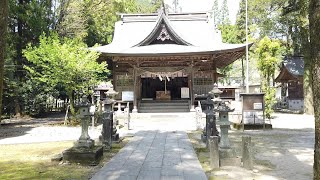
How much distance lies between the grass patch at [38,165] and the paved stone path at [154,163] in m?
0.35

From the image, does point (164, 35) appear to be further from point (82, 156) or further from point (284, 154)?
point (82, 156)

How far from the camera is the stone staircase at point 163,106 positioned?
2166 centimetres

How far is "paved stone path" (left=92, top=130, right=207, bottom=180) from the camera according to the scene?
5.95 m

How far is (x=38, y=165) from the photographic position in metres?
7.24

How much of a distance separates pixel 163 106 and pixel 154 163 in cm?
1528

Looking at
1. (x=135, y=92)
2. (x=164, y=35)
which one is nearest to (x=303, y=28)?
(x=164, y=35)

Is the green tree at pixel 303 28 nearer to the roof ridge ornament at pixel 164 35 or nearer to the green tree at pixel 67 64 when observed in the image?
the roof ridge ornament at pixel 164 35

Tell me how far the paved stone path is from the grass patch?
0.35 meters

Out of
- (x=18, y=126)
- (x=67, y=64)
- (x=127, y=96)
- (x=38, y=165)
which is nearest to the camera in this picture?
(x=38, y=165)

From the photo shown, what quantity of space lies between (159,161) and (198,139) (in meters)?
4.08

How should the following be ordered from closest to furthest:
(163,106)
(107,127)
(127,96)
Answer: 1. (107,127)
2. (127,96)
3. (163,106)

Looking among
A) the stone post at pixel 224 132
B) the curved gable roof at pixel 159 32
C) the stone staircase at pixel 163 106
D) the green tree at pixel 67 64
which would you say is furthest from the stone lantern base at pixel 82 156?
the curved gable roof at pixel 159 32

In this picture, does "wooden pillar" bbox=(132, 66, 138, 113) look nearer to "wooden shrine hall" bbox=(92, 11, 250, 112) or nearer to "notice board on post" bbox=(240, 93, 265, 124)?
"wooden shrine hall" bbox=(92, 11, 250, 112)

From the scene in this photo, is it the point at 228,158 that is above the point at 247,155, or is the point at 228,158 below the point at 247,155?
below
